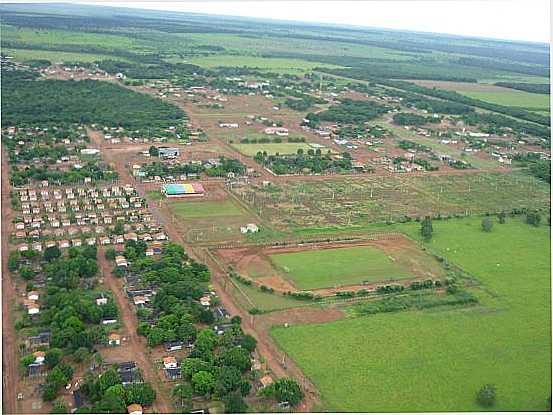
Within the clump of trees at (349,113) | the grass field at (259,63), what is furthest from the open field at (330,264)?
the grass field at (259,63)

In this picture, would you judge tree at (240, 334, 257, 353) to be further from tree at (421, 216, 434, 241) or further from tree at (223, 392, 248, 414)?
tree at (421, 216, 434, 241)

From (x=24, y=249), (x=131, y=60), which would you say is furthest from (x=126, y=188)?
(x=131, y=60)

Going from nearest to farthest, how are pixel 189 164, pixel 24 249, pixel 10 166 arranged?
1. pixel 24 249
2. pixel 10 166
3. pixel 189 164

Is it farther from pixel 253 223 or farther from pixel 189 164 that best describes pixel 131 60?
pixel 253 223

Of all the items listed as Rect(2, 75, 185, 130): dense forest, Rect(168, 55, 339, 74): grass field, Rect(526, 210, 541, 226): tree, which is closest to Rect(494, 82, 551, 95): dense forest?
Rect(168, 55, 339, 74): grass field

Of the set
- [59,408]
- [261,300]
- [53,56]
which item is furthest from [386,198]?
[53,56]
